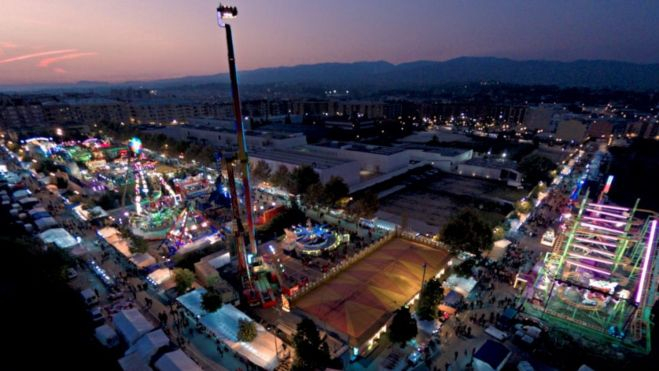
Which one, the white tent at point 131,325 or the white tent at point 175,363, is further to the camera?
the white tent at point 131,325

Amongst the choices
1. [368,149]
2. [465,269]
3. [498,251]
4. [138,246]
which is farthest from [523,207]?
[138,246]

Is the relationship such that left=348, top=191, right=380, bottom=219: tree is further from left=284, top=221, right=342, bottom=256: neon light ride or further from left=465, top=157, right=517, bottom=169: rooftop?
left=465, top=157, right=517, bottom=169: rooftop

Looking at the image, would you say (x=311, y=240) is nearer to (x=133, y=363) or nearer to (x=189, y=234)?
(x=189, y=234)

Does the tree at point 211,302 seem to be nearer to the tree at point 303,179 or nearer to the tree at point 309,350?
the tree at point 309,350

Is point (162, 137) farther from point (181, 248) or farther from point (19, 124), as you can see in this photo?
point (19, 124)

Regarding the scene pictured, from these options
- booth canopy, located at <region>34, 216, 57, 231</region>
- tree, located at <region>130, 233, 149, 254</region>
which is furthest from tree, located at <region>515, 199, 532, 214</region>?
booth canopy, located at <region>34, 216, 57, 231</region>

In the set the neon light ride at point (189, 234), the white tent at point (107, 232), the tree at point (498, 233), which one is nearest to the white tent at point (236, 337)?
the neon light ride at point (189, 234)
